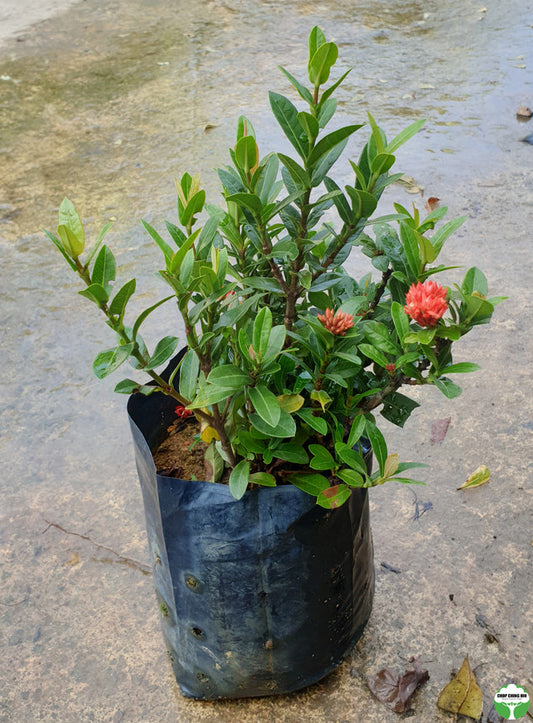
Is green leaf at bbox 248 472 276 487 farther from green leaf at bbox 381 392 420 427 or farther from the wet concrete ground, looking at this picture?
the wet concrete ground

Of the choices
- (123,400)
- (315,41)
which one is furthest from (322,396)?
(123,400)

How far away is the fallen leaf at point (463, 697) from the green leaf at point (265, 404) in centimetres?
79

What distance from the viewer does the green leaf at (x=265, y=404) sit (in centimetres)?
101

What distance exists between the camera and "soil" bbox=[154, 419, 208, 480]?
140 cm

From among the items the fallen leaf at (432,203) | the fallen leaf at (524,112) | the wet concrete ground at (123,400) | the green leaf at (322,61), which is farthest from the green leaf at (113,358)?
the fallen leaf at (524,112)

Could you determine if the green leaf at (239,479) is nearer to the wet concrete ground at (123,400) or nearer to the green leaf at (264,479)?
the green leaf at (264,479)

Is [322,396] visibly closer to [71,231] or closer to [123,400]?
[71,231]

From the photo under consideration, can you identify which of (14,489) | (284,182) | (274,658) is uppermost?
(284,182)

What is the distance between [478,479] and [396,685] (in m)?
0.64

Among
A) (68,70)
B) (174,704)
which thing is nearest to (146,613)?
(174,704)

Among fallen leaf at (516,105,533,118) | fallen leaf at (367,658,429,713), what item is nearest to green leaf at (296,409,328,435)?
fallen leaf at (367,658,429,713)

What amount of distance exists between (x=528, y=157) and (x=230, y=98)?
1815 mm

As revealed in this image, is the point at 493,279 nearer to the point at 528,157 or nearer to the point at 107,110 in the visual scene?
the point at 528,157

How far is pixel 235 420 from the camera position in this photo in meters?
1.24
